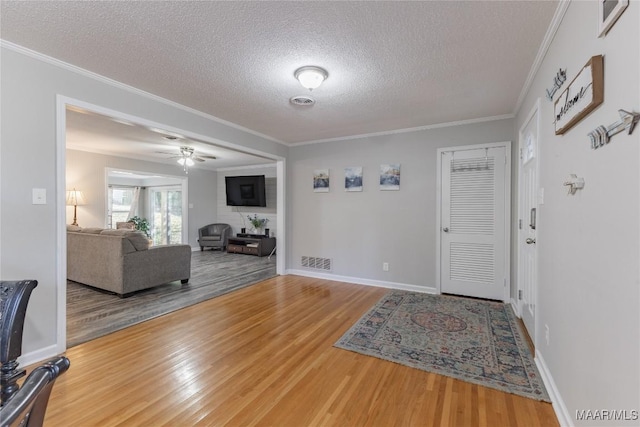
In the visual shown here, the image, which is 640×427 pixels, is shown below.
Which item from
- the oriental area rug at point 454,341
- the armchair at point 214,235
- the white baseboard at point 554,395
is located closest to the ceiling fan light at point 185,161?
the armchair at point 214,235

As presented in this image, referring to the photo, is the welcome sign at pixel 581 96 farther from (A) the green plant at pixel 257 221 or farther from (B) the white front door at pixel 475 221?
(A) the green plant at pixel 257 221

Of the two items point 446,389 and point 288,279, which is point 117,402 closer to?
point 446,389

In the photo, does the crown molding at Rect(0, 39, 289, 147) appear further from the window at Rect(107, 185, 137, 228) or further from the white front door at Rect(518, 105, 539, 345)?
the window at Rect(107, 185, 137, 228)

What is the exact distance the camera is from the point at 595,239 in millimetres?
1284

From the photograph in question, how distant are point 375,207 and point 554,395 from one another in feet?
9.85

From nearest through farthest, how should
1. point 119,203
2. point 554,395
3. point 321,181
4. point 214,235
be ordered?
1. point 554,395
2. point 321,181
3. point 214,235
4. point 119,203

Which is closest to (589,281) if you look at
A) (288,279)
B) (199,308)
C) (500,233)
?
(500,233)

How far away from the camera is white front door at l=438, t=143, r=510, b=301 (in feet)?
12.0

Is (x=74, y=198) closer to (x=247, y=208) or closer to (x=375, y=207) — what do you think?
(x=247, y=208)

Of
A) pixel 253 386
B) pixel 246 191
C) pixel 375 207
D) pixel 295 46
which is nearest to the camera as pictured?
pixel 253 386

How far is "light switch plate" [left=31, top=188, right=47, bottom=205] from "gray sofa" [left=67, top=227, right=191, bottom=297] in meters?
1.62

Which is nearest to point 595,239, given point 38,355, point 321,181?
point 38,355

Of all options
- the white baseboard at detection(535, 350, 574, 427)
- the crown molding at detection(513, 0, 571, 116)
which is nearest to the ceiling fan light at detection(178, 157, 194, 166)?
the crown molding at detection(513, 0, 571, 116)

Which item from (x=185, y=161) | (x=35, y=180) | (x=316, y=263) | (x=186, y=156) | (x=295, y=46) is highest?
(x=295, y=46)
